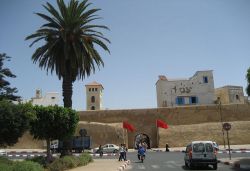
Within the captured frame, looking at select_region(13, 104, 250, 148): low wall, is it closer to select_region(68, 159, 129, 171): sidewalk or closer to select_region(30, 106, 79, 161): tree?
select_region(30, 106, 79, 161): tree

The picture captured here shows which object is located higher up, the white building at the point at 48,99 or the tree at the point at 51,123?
the white building at the point at 48,99

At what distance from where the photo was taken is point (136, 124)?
62938mm

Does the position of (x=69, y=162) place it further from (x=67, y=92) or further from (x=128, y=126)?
(x=128, y=126)

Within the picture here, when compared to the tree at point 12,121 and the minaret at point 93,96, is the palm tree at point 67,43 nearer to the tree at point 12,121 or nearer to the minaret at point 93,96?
the tree at point 12,121

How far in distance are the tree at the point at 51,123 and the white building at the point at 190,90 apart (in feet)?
201

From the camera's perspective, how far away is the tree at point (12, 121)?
21.3 m

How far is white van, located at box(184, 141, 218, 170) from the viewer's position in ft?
63.6

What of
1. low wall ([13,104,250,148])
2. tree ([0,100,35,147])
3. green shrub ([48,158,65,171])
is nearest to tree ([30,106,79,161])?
tree ([0,100,35,147])

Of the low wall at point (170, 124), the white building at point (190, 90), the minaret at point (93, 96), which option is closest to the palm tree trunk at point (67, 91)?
the low wall at point (170, 124)

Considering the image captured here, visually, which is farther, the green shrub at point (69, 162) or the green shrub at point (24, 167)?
the green shrub at point (69, 162)

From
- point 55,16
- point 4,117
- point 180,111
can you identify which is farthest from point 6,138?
point 180,111

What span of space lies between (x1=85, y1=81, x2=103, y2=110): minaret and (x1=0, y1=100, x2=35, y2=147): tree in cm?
7449

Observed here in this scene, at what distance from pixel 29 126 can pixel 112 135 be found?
1414 inches

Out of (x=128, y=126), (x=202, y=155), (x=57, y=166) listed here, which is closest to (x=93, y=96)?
(x=128, y=126)
